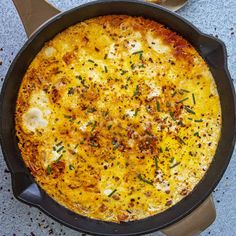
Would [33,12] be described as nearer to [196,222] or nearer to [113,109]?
[113,109]

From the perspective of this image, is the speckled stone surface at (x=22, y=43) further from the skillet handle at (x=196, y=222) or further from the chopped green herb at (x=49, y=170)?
the chopped green herb at (x=49, y=170)

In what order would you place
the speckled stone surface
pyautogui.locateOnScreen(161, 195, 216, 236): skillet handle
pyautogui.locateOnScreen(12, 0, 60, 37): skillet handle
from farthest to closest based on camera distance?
the speckled stone surface
pyautogui.locateOnScreen(161, 195, 216, 236): skillet handle
pyautogui.locateOnScreen(12, 0, 60, 37): skillet handle

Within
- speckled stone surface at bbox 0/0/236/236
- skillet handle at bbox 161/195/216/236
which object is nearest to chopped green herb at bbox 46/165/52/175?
speckled stone surface at bbox 0/0/236/236

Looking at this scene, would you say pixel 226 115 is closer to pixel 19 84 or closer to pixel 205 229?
pixel 205 229

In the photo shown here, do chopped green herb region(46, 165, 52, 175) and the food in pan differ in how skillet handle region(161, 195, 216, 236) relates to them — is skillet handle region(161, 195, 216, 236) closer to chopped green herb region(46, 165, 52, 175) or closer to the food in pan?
the food in pan

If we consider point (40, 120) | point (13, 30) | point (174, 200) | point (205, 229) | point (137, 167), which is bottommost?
point (205, 229)

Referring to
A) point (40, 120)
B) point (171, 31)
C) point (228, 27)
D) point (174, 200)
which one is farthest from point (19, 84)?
point (228, 27)

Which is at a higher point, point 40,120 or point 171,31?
point 171,31
